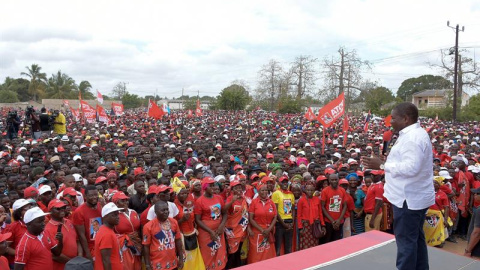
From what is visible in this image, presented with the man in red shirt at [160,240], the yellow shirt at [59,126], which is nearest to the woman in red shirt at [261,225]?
the man in red shirt at [160,240]

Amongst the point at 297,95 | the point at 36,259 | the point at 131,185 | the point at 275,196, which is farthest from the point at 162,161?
the point at 297,95

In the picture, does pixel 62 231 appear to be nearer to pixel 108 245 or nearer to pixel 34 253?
pixel 34 253

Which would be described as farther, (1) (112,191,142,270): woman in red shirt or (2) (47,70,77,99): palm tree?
(2) (47,70,77,99): palm tree

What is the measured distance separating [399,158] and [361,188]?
3.90 meters

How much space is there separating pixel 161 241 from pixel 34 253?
1280 millimetres

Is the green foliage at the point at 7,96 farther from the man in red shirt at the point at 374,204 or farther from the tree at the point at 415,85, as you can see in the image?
the tree at the point at 415,85

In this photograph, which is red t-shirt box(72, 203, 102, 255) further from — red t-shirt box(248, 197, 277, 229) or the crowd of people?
red t-shirt box(248, 197, 277, 229)

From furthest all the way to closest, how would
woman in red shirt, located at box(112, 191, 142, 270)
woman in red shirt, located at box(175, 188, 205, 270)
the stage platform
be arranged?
woman in red shirt, located at box(175, 188, 205, 270), woman in red shirt, located at box(112, 191, 142, 270), the stage platform

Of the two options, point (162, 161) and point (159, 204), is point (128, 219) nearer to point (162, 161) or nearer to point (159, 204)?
point (159, 204)

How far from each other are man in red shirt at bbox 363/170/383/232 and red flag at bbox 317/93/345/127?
6794mm

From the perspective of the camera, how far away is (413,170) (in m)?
2.53

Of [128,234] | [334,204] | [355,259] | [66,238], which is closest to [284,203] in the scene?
[334,204]

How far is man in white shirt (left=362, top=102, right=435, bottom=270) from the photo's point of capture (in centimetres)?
257

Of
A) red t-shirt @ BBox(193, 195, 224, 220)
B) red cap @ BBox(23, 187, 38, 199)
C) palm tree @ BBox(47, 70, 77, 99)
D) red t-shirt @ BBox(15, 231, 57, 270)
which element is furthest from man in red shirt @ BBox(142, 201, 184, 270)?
palm tree @ BBox(47, 70, 77, 99)
